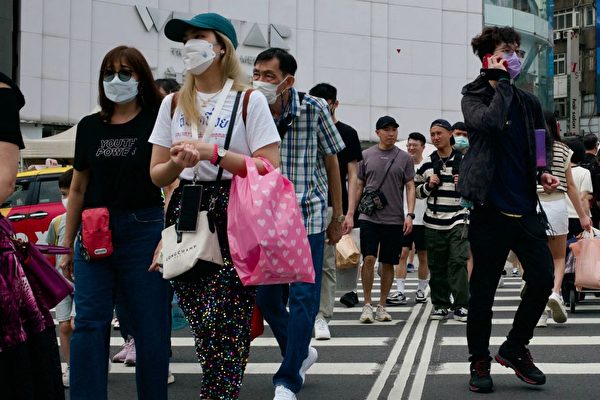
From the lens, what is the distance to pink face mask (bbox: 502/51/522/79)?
5617 mm

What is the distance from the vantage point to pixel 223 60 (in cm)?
406

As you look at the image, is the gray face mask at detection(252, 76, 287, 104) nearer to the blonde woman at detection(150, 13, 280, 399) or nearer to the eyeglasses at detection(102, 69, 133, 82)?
the eyeglasses at detection(102, 69, 133, 82)

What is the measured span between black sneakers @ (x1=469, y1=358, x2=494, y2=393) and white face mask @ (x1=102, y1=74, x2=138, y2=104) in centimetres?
259

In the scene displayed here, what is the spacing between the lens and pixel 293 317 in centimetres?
536

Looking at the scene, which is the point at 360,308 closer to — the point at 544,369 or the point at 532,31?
the point at 544,369

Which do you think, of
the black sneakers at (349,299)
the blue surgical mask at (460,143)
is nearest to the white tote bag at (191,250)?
the blue surgical mask at (460,143)

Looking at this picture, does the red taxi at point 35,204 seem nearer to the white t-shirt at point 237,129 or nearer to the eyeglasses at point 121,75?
the eyeglasses at point 121,75

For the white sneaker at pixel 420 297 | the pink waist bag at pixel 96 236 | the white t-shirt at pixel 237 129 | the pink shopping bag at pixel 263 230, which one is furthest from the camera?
the white sneaker at pixel 420 297

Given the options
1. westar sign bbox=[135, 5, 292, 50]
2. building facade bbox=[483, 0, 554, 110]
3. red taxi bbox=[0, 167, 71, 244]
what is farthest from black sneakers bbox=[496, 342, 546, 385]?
building facade bbox=[483, 0, 554, 110]

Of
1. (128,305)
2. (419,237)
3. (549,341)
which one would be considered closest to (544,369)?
(549,341)

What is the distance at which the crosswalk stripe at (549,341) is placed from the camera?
7.70 meters

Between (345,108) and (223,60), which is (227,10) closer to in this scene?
(345,108)

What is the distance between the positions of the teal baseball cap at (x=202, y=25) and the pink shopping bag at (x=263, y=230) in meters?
0.62

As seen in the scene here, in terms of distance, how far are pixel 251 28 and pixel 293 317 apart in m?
31.3
